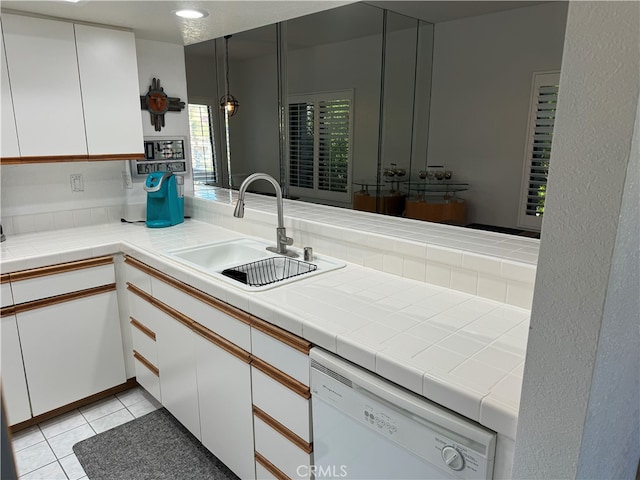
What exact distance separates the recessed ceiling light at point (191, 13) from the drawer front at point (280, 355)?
60.1 inches

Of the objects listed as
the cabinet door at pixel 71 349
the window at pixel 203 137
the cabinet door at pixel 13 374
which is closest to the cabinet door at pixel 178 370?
the cabinet door at pixel 71 349

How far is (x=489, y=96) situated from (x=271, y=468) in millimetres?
4330

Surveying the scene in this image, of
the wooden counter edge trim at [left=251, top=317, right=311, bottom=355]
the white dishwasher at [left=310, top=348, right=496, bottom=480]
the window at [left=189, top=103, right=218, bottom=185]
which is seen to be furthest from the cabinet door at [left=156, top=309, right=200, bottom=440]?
the window at [left=189, top=103, right=218, bottom=185]

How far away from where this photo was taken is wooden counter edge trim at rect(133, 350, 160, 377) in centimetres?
218

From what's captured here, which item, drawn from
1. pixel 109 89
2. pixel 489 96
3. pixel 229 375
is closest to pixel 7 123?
pixel 109 89

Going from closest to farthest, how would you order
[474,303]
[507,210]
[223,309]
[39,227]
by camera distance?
[474,303] < [223,309] < [39,227] < [507,210]

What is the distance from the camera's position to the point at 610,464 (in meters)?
0.92

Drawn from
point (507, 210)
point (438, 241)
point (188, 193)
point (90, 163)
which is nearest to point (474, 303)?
point (438, 241)

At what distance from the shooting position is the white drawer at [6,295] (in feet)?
6.31

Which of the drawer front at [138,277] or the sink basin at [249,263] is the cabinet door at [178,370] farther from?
the sink basin at [249,263]

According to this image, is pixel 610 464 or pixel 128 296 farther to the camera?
pixel 128 296

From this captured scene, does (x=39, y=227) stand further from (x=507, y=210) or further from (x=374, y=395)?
(x=507, y=210)

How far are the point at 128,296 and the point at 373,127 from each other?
3.56m

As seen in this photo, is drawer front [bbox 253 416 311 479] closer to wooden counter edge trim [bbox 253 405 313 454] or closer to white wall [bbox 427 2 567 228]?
wooden counter edge trim [bbox 253 405 313 454]
